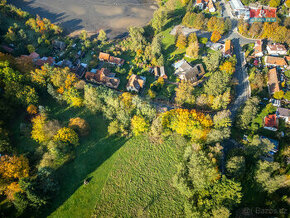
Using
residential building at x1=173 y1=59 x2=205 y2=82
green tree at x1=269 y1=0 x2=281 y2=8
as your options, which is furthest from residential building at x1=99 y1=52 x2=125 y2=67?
green tree at x1=269 y1=0 x2=281 y2=8

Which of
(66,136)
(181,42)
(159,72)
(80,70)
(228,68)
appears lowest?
(66,136)

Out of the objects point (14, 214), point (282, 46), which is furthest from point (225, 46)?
point (14, 214)

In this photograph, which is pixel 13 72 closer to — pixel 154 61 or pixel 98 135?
pixel 98 135

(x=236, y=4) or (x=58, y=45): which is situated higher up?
(x=236, y=4)

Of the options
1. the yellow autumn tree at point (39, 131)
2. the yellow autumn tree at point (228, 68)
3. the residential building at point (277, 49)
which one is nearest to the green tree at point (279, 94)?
the yellow autumn tree at point (228, 68)

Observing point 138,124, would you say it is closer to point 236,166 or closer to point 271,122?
point 236,166

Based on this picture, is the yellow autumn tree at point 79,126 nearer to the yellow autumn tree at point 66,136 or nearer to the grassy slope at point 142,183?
the yellow autumn tree at point 66,136

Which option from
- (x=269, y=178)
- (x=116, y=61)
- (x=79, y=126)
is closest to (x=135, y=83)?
(x=116, y=61)
